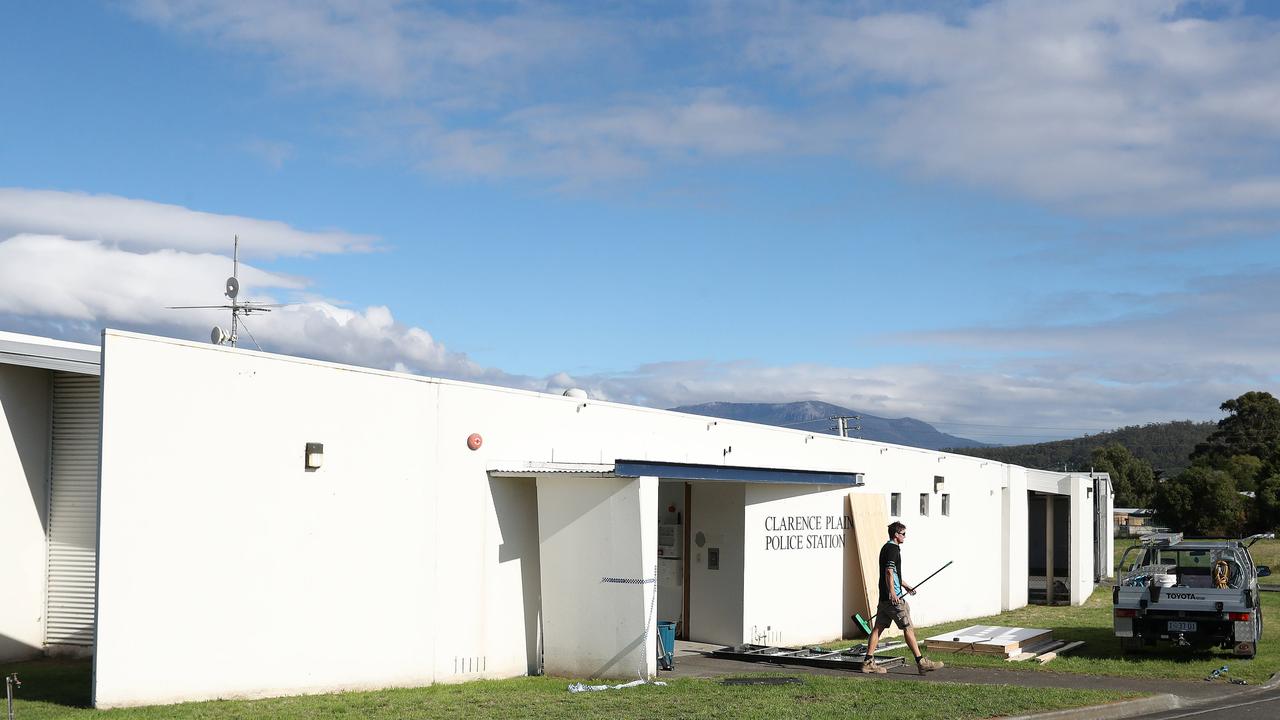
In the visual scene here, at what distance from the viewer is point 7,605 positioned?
13.4 m

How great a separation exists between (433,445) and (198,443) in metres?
2.87

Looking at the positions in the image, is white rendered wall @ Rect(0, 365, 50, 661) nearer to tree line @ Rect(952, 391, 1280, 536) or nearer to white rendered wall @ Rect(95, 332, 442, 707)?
white rendered wall @ Rect(95, 332, 442, 707)

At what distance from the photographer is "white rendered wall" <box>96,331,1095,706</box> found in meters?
10.7

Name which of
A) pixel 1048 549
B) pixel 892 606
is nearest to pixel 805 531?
pixel 892 606

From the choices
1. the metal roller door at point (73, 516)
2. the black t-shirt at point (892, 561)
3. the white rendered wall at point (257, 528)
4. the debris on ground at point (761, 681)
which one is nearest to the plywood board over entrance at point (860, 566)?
the black t-shirt at point (892, 561)

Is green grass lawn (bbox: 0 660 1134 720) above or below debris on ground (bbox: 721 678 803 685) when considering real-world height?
above

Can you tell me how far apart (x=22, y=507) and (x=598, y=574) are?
668 cm

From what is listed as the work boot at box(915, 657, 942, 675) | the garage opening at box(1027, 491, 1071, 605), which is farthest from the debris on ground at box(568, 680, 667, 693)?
the garage opening at box(1027, 491, 1071, 605)

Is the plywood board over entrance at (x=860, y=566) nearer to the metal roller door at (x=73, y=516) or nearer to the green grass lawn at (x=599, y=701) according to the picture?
the green grass lawn at (x=599, y=701)

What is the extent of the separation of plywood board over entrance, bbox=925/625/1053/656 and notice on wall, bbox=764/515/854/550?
2.59 meters

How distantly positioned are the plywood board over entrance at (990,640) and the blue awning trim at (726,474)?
285 cm

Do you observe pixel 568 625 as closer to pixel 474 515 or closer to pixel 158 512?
pixel 474 515

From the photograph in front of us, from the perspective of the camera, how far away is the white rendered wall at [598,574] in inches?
528

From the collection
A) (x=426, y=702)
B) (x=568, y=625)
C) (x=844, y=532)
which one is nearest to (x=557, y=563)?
(x=568, y=625)
